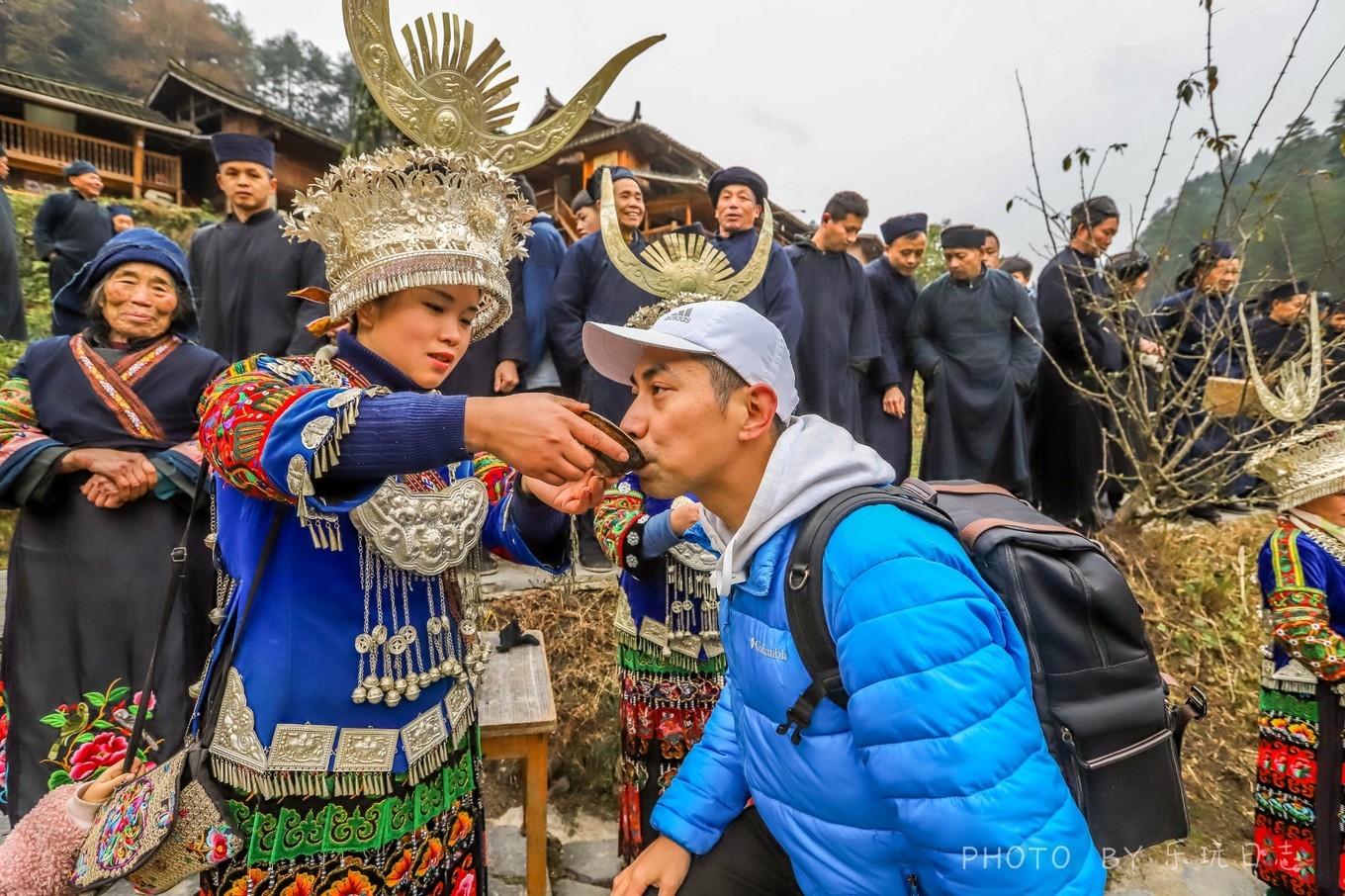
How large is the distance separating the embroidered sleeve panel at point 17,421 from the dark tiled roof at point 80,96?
76.2 feet

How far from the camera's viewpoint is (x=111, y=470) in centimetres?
253

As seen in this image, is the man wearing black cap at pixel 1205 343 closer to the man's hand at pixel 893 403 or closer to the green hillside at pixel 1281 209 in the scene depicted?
the green hillside at pixel 1281 209

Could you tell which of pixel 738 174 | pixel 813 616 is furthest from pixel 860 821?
pixel 738 174

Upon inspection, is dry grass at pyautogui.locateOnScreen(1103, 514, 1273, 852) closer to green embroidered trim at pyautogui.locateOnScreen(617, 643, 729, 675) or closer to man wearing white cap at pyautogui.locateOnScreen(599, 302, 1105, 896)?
green embroidered trim at pyautogui.locateOnScreen(617, 643, 729, 675)

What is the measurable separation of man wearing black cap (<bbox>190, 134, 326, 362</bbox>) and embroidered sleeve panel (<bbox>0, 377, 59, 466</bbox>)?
1601mm

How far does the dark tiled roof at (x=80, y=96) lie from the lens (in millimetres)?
18750

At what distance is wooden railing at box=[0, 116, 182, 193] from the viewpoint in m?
18.7

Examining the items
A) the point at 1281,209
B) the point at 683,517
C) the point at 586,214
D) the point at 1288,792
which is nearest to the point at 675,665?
the point at 683,517

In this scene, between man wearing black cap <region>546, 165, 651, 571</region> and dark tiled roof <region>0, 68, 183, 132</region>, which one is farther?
dark tiled roof <region>0, 68, 183, 132</region>

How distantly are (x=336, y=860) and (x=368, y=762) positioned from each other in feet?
0.79

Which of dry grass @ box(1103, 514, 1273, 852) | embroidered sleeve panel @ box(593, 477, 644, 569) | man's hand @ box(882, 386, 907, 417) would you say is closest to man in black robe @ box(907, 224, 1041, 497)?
man's hand @ box(882, 386, 907, 417)

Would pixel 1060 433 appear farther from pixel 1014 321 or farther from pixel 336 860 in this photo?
pixel 336 860

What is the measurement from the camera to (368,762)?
1541 millimetres

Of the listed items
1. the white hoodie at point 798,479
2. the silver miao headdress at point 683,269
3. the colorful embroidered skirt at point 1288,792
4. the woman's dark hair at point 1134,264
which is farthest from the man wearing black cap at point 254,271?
the woman's dark hair at point 1134,264
